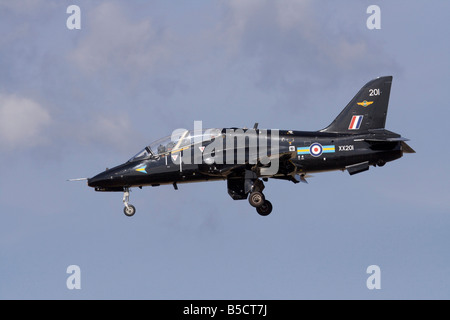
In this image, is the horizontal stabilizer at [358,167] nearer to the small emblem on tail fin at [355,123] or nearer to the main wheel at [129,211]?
the small emblem on tail fin at [355,123]

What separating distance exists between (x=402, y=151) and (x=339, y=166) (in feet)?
11.3

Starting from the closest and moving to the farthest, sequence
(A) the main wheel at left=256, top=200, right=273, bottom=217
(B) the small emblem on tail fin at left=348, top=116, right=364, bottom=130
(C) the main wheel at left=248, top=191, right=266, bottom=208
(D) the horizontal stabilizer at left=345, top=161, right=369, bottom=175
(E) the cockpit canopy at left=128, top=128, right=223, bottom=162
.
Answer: (D) the horizontal stabilizer at left=345, top=161, right=369, bottom=175 → (C) the main wheel at left=248, top=191, right=266, bottom=208 → (E) the cockpit canopy at left=128, top=128, right=223, bottom=162 → (B) the small emblem on tail fin at left=348, top=116, right=364, bottom=130 → (A) the main wheel at left=256, top=200, right=273, bottom=217

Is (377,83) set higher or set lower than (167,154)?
higher

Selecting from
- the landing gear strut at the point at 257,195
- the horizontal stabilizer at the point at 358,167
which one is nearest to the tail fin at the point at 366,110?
the horizontal stabilizer at the point at 358,167

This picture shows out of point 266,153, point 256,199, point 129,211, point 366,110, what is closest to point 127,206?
point 129,211

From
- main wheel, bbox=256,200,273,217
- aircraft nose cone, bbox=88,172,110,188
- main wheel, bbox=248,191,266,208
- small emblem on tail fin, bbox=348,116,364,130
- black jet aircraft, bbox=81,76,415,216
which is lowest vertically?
main wheel, bbox=256,200,273,217

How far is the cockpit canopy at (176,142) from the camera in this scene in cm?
5166

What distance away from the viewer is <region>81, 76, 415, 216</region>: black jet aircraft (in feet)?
168

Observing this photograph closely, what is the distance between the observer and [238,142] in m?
51.3

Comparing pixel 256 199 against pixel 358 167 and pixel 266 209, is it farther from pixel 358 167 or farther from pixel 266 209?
pixel 358 167

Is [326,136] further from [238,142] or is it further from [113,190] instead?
[113,190]

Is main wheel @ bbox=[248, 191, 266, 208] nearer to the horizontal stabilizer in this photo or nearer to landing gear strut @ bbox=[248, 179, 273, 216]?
landing gear strut @ bbox=[248, 179, 273, 216]

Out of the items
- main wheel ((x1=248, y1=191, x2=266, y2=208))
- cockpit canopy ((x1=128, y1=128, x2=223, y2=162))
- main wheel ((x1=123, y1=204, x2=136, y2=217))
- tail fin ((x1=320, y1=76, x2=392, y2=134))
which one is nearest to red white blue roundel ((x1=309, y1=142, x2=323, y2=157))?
tail fin ((x1=320, y1=76, x2=392, y2=134))

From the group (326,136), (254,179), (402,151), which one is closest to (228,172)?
(254,179)
